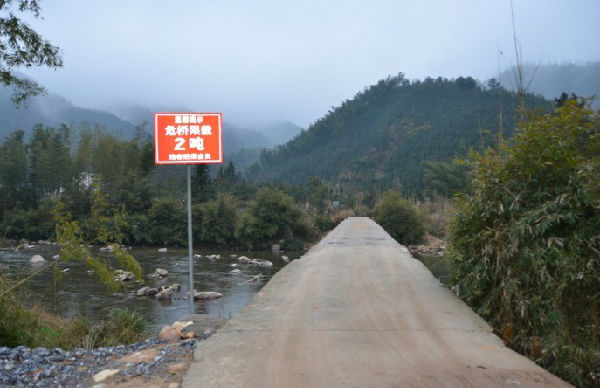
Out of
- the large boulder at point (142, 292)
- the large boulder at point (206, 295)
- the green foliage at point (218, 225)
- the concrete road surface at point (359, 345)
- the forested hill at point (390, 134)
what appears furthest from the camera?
the forested hill at point (390, 134)

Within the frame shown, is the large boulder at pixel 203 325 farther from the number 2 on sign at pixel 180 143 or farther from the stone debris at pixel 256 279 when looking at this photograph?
the stone debris at pixel 256 279

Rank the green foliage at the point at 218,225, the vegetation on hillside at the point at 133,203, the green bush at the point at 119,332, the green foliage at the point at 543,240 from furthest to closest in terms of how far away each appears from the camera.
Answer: the green foliage at the point at 218,225, the vegetation on hillside at the point at 133,203, the green bush at the point at 119,332, the green foliage at the point at 543,240

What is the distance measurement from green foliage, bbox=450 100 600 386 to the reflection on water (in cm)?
566

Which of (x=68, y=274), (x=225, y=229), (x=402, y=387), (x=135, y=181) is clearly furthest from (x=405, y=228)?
(x=402, y=387)

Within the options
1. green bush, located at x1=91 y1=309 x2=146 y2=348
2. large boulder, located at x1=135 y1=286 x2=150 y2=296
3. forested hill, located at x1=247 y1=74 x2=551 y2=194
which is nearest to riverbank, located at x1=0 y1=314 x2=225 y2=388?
green bush, located at x1=91 y1=309 x2=146 y2=348

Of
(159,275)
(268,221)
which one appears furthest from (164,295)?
(268,221)

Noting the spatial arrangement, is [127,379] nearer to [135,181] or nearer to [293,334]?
[293,334]

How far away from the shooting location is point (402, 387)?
2674 millimetres

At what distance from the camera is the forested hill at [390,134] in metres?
70.6

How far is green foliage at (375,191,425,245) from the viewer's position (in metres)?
29.7

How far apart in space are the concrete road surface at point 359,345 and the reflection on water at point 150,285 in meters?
4.50

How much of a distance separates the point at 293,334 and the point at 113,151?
143ft

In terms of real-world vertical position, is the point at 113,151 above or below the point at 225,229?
above

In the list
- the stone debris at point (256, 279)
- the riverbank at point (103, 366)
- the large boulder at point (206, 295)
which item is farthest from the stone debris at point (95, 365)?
the stone debris at point (256, 279)
